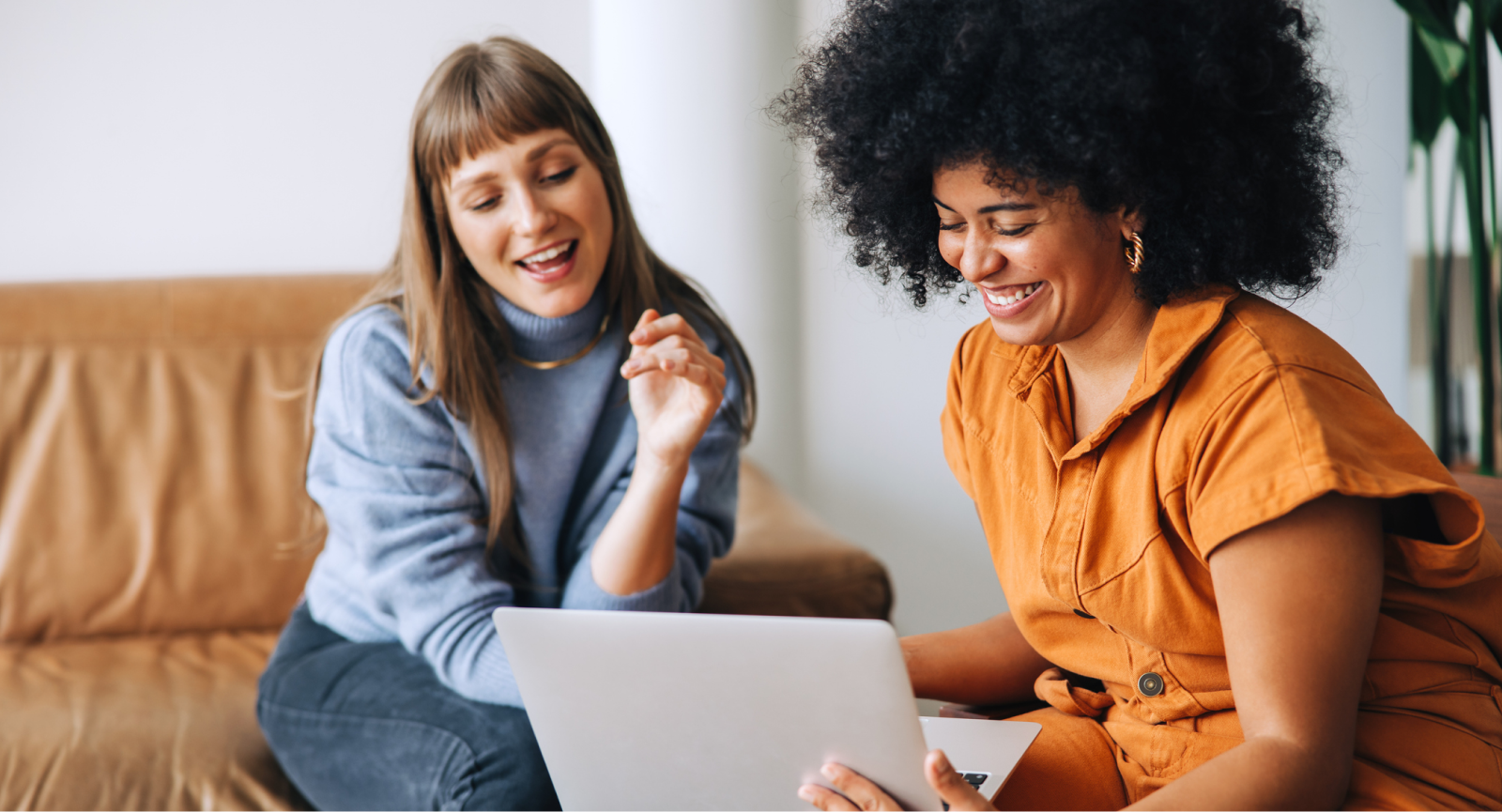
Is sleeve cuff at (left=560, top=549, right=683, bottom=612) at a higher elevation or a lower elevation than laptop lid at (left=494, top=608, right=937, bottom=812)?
lower

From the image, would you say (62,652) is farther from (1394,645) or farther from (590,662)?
(1394,645)

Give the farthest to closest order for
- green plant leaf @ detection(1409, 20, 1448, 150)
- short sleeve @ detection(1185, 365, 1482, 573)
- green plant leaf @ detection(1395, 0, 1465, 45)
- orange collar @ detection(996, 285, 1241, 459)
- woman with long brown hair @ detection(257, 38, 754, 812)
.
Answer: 1. green plant leaf @ detection(1409, 20, 1448, 150)
2. green plant leaf @ detection(1395, 0, 1465, 45)
3. woman with long brown hair @ detection(257, 38, 754, 812)
4. orange collar @ detection(996, 285, 1241, 459)
5. short sleeve @ detection(1185, 365, 1482, 573)

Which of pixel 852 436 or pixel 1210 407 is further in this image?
pixel 852 436

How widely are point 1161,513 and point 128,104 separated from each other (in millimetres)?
1999

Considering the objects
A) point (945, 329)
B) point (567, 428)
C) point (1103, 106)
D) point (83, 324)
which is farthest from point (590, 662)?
point (945, 329)

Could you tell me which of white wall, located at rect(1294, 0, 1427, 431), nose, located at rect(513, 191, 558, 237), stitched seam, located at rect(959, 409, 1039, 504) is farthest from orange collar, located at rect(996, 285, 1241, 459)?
white wall, located at rect(1294, 0, 1427, 431)

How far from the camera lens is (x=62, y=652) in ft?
5.66

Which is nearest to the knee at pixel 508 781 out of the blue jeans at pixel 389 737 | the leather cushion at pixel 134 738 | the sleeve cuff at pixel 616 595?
the blue jeans at pixel 389 737

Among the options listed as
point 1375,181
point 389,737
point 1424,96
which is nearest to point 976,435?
point 389,737

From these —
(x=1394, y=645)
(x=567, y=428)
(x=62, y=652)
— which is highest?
(x=567, y=428)

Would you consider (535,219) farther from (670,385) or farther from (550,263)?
(670,385)

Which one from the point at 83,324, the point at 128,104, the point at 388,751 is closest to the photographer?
the point at 388,751

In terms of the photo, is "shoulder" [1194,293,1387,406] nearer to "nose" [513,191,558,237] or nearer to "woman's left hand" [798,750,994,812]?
"woman's left hand" [798,750,994,812]

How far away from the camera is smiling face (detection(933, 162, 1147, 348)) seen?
88cm
